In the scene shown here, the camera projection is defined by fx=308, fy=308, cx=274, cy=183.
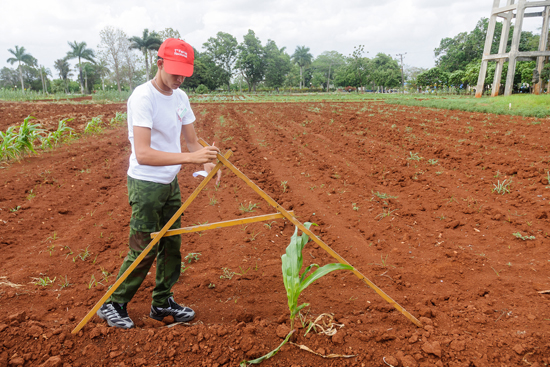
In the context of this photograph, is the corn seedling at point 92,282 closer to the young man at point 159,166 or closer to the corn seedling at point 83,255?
the corn seedling at point 83,255

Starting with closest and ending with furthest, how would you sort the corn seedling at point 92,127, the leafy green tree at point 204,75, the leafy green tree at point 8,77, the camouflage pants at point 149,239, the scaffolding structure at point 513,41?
1. the camouflage pants at point 149,239
2. the corn seedling at point 92,127
3. the scaffolding structure at point 513,41
4. the leafy green tree at point 204,75
5. the leafy green tree at point 8,77

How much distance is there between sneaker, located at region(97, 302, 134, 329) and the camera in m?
2.14

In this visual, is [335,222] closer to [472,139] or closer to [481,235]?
[481,235]

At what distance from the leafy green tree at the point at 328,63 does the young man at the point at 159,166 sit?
75.1m

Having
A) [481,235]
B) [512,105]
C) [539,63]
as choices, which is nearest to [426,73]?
[539,63]

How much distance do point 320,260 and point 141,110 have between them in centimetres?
222

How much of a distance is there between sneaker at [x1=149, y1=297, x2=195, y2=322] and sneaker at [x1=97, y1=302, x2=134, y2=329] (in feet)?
0.65

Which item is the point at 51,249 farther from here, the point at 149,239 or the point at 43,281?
the point at 149,239

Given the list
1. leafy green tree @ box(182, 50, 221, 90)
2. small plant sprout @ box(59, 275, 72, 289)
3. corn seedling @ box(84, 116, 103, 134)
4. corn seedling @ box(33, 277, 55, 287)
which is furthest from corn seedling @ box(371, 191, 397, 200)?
leafy green tree @ box(182, 50, 221, 90)

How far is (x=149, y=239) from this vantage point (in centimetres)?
212

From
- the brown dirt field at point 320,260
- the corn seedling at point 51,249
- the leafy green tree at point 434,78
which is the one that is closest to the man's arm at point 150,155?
the brown dirt field at point 320,260

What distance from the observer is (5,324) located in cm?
197

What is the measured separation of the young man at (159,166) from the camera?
6.02ft

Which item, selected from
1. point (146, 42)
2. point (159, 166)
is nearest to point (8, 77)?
point (146, 42)
